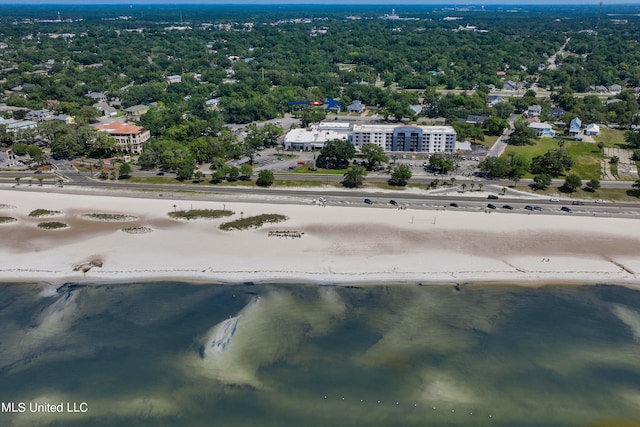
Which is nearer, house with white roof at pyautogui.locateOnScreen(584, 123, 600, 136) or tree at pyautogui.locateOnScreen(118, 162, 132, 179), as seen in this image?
tree at pyautogui.locateOnScreen(118, 162, 132, 179)

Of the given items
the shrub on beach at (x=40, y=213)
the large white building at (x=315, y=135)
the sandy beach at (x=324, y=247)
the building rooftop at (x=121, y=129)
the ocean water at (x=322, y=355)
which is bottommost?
the ocean water at (x=322, y=355)

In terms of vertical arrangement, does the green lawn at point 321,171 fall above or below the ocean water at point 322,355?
above

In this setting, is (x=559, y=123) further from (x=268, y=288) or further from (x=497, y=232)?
(x=268, y=288)

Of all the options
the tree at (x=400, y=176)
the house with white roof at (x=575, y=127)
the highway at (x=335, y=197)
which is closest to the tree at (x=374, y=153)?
the tree at (x=400, y=176)

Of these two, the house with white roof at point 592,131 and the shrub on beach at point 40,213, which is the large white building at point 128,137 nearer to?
the shrub on beach at point 40,213

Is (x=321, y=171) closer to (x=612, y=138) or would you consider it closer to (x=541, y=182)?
(x=541, y=182)

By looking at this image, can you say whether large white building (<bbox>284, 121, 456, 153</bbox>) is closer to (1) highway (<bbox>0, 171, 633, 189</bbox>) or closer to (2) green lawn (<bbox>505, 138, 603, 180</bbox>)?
(2) green lawn (<bbox>505, 138, 603, 180</bbox>)

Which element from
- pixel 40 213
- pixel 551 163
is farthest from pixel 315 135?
pixel 40 213

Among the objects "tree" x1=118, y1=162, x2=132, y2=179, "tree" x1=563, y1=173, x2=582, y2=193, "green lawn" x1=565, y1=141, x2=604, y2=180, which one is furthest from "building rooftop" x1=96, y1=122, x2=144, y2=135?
"green lawn" x1=565, y1=141, x2=604, y2=180
